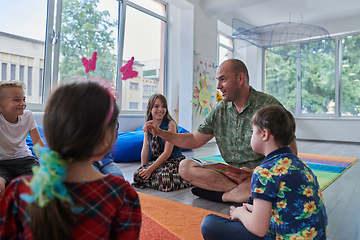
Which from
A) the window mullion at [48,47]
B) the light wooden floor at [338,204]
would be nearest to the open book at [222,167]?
the light wooden floor at [338,204]

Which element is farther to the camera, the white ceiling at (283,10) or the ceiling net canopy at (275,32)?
the white ceiling at (283,10)

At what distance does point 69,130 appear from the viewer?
0.54 meters

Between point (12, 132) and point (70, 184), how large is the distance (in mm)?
1433

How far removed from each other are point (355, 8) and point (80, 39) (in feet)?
18.5

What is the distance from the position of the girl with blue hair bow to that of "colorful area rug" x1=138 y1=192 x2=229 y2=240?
2.64ft

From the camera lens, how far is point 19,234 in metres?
0.56

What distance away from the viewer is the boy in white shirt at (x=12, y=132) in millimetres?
1669

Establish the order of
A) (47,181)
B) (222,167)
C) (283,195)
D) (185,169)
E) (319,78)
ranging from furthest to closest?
(319,78), (185,169), (222,167), (283,195), (47,181)

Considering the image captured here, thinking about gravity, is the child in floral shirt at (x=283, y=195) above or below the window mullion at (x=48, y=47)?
below

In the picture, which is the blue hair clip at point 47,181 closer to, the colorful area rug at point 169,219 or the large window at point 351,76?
the colorful area rug at point 169,219

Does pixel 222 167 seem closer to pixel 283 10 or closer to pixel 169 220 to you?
pixel 169 220

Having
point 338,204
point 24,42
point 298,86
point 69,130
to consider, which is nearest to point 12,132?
point 69,130

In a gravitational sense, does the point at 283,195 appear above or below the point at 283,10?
below

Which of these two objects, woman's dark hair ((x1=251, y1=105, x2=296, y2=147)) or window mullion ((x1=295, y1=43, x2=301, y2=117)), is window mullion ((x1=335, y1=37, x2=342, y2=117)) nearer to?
window mullion ((x1=295, y1=43, x2=301, y2=117))
